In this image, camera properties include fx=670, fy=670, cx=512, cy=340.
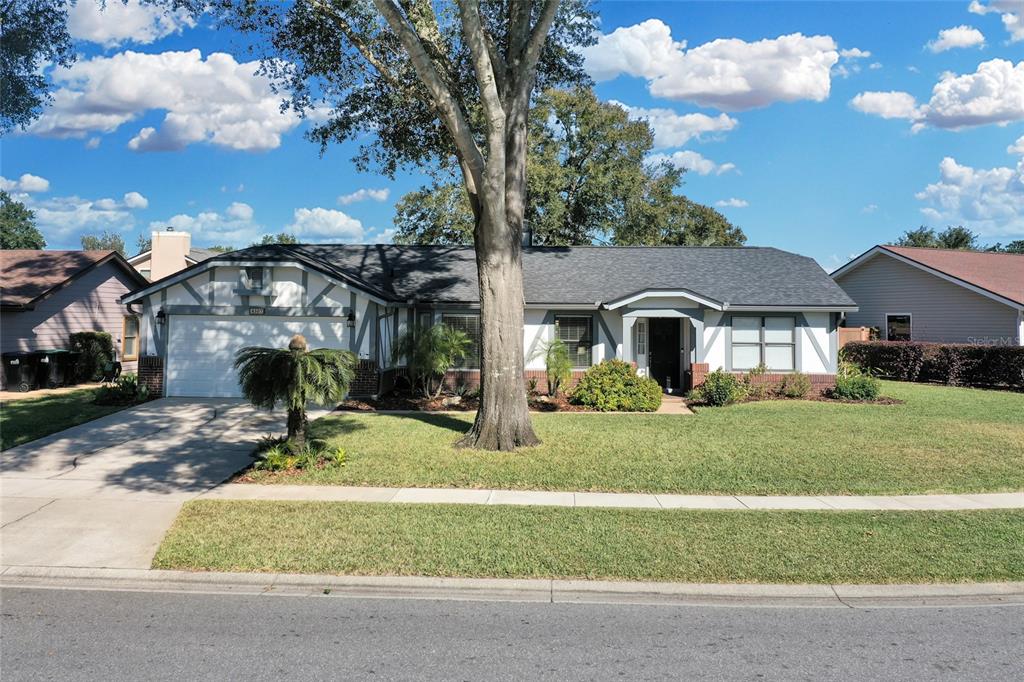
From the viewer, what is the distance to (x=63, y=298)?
75.7 feet

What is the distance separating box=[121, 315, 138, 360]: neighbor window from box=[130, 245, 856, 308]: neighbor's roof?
8220mm

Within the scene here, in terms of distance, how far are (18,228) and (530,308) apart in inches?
3211

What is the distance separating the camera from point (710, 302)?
63.6 ft

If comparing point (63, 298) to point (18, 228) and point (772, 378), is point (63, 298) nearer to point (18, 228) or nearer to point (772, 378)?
point (772, 378)

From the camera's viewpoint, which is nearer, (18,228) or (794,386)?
(794,386)

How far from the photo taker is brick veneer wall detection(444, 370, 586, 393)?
19.7 m

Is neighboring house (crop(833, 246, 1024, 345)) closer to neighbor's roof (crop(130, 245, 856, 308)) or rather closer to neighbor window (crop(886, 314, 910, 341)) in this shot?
neighbor window (crop(886, 314, 910, 341))

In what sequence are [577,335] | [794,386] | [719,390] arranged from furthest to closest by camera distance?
1. [577,335]
2. [794,386]
3. [719,390]

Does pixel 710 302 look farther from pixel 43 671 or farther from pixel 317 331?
pixel 43 671

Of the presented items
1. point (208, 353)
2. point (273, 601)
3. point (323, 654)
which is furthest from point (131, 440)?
point (323, 654)

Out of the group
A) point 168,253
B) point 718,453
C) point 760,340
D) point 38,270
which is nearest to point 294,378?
point 718,453

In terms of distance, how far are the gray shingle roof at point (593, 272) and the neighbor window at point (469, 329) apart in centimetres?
64

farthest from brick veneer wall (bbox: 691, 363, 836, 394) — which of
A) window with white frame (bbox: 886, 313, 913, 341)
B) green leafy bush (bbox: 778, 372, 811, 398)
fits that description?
window with white frame (bbox: 886, 313, 913, 341)

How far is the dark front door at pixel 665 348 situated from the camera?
21.7 metres
